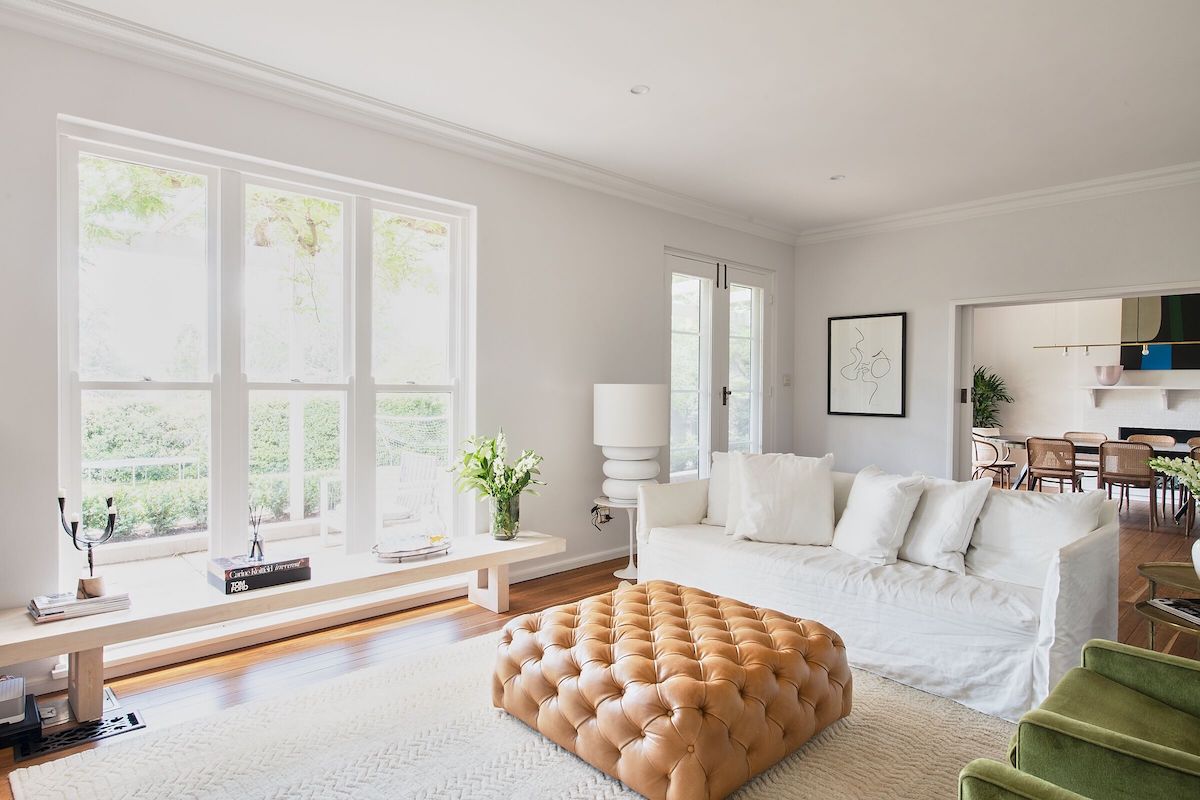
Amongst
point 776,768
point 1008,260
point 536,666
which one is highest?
point 1008,260

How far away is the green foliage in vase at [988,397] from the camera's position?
9.52 meters

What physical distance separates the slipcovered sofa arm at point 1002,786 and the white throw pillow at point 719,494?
2478 millimetres

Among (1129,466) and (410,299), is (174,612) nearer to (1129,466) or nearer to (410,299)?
(410,299)

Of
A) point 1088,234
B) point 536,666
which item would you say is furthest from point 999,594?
point 1088,234

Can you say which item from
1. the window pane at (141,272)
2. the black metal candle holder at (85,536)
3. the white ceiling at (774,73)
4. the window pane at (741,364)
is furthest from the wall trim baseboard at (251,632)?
the white ceiling at (774,73)

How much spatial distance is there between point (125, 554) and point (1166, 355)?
1009 centimetres

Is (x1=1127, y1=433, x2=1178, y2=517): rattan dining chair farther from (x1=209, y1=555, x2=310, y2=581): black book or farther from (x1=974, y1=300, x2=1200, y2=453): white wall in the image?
(x1=209, y1=555, x2=310, y2=581): black book

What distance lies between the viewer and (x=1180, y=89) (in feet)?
10.7

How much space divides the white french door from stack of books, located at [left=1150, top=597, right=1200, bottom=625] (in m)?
3.18

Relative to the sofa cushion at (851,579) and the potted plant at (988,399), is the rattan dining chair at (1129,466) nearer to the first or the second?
the potted plant at (988,399)

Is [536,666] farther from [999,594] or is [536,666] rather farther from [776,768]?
[999,594]

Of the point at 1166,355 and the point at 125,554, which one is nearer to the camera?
the point at 125,554

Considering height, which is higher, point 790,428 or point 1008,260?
point 1008,260

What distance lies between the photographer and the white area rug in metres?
2.08
